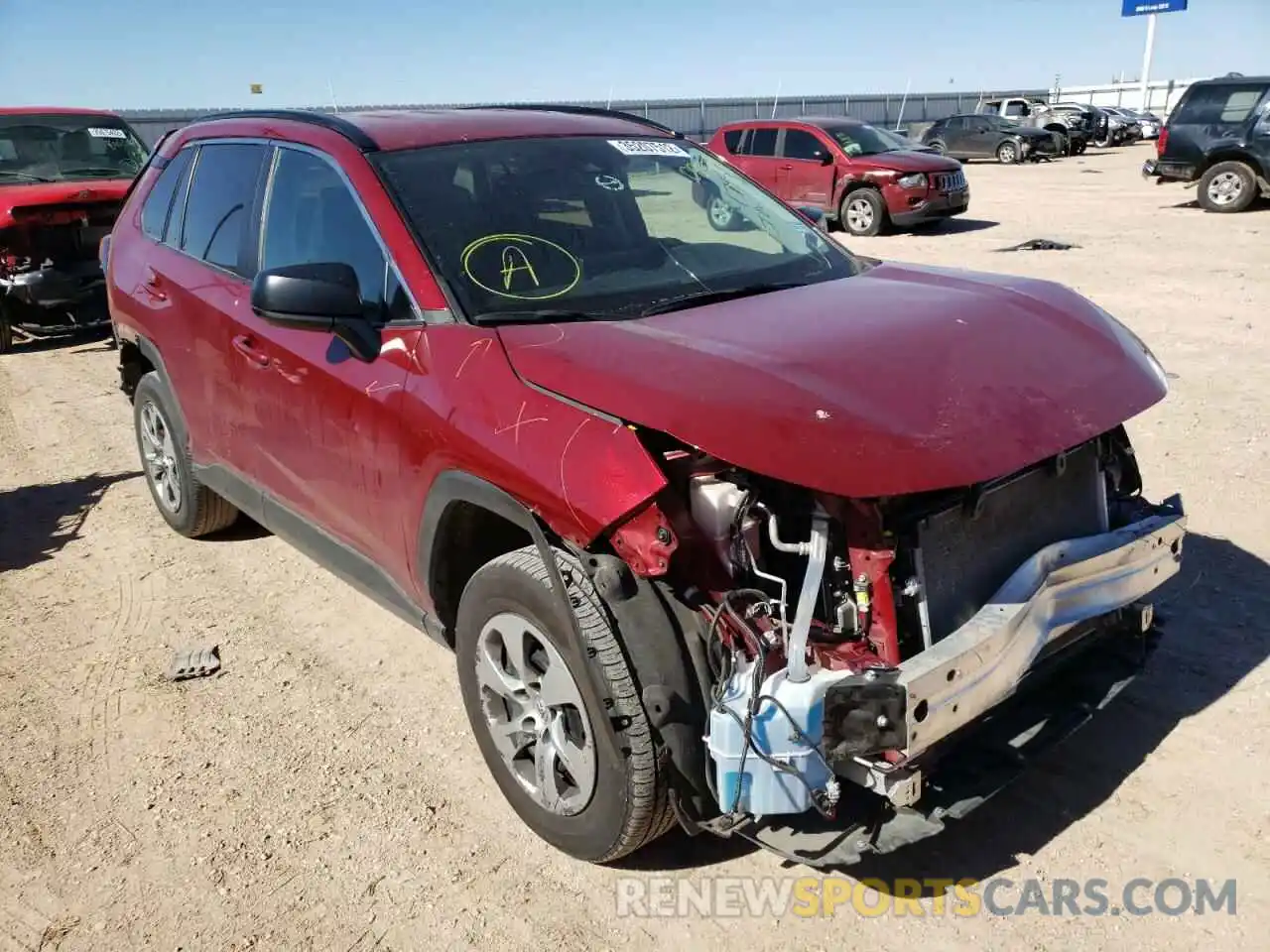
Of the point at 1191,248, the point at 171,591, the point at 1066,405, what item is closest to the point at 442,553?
the point at 1066,405

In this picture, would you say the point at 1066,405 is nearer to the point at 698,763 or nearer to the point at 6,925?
the point at 698,763

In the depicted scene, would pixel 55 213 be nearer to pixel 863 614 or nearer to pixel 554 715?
pixel 554 715

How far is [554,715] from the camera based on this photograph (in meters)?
2.81

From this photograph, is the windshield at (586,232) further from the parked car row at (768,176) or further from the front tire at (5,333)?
the front tire at (5,333)

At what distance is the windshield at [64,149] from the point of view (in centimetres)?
1025

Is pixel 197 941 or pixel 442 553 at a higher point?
pixel 442 553

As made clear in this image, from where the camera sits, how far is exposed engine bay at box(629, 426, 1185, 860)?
2.33 metres

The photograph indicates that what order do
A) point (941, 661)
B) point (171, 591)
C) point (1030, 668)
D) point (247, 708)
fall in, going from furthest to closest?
point (171, 591) → point (247, 708) → point (1030, 668) → point (941, 661)

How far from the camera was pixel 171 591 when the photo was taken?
15.7ft

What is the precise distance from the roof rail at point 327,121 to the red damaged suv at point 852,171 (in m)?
11.4

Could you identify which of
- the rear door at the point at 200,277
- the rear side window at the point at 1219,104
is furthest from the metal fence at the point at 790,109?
the rear door at the point at 200,277

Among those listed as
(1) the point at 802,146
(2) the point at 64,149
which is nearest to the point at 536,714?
(2) the point at 64,149

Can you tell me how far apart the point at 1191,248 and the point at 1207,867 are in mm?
11790

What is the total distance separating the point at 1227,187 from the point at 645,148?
15.2 meters
